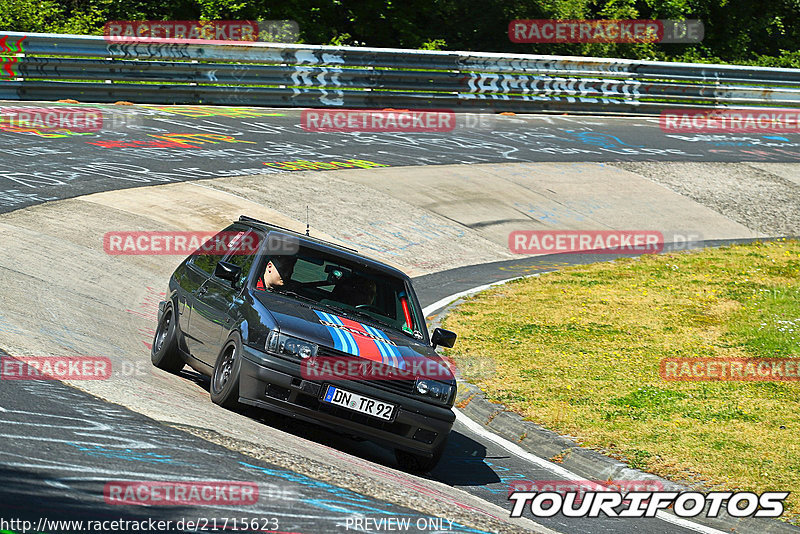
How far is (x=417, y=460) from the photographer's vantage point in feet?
27.3

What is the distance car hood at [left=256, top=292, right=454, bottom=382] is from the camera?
Result: 26.3 feet

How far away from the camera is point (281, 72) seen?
2533 cm

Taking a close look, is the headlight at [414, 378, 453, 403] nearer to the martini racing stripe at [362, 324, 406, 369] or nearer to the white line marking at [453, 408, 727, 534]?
the martini racing stripe at [362, 324, 406, 369]

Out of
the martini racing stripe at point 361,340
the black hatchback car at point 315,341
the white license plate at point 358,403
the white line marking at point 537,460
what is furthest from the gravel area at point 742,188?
the white license plate at point 358,403

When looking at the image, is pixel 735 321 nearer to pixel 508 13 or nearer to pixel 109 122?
pixel 109 122

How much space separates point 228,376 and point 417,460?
5.25 feet

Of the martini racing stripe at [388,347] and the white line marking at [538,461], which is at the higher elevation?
the martini racing stripe at [388,347]

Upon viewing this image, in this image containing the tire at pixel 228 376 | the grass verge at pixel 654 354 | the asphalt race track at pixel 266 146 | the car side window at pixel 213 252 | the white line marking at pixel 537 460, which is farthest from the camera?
the asphalt race track at pixel 266 146

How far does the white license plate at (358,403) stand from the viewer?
25.7 feet

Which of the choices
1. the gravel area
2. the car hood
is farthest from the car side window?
the gravel area

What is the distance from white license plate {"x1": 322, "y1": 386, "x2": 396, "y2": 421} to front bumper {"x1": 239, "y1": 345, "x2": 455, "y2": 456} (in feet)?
0.11

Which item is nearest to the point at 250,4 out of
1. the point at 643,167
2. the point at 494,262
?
the point at 643,167

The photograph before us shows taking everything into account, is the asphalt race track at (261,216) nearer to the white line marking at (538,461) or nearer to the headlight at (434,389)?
the white line marking at (538,461)

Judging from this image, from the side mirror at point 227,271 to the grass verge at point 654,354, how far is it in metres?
3.08
